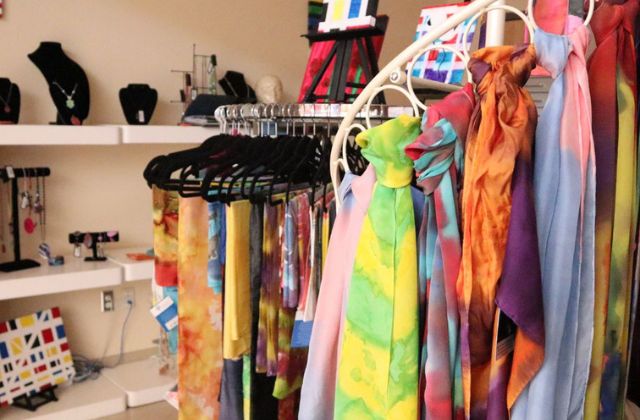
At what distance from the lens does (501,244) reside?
2.54 feet

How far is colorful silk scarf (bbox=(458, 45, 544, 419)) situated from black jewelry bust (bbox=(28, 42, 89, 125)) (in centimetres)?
217

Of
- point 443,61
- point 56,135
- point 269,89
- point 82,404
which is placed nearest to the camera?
point 443,61

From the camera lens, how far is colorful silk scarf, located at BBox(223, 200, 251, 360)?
4.33 feet

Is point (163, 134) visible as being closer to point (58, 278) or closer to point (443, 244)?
point (58, 278)

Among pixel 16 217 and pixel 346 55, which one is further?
pixel 16 217

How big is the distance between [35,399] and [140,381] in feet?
1.40

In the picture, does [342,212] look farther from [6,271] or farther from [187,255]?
[6,271]

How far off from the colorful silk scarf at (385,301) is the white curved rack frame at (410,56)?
92 mm

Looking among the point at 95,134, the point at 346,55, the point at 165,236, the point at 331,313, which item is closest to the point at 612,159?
the point at 331,313

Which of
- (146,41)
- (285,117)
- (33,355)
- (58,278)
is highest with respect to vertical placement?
(146,41)

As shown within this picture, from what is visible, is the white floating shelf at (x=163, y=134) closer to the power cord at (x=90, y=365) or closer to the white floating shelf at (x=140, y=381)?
the power cord at (x=90, y=365)

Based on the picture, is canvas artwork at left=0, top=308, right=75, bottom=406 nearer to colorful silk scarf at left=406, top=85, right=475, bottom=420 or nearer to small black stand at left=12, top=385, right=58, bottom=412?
small black stand at left=12, top=385, right=58, bottom=412

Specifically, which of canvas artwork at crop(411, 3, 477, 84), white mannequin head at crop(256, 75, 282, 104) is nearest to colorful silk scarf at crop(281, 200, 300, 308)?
canvas artwork at crop(411, 3, 477, 84)

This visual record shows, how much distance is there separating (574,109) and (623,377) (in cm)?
38
